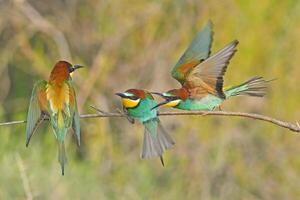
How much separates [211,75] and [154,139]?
0.20 metres

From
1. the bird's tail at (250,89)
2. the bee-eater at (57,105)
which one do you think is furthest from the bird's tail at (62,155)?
the bird's tail at (250,89)

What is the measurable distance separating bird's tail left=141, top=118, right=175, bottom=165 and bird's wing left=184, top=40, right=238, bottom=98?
0.12 m

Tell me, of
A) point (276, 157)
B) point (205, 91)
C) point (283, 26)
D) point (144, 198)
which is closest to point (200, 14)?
point (283, 26)

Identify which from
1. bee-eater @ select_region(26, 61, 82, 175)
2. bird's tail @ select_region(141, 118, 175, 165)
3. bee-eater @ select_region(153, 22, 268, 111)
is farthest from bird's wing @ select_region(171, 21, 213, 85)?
bee-eater @ select_region(26, 61, 82, 175)

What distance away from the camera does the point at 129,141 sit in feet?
19.9

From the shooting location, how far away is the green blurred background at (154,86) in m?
5.39

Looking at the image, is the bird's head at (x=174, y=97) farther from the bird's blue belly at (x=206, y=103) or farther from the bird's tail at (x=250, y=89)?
the bird's tail at (x=250, y=89)

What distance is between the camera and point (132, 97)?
A: 6.73 feet

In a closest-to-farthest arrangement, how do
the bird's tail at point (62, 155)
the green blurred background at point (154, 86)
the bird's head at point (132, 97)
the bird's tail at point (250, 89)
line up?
the bird's tail at point (62, 155)
the bird's head at point (132, 97)
the bird's tail at point (250, 89)
the green blurred background at point (154, 86)

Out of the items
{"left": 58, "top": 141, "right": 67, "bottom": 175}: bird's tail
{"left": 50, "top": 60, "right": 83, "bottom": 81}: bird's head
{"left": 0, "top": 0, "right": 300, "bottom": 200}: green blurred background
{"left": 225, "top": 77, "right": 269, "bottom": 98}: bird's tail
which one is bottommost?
{"left": 58, "top": 141, "right": 67, "bottom": 175}: bird's tail

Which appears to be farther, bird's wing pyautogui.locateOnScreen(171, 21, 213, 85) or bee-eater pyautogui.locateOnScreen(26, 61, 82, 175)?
bird's wing pyautogui.locateOnScreen(171, 21, 213, 85)

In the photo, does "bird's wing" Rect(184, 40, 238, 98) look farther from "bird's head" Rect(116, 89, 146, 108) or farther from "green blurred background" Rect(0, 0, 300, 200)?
"green blurred background" Rect(0, 0, 300, 200)

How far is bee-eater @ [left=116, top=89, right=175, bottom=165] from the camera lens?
2040 millimetres

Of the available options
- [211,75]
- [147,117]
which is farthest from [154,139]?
[211,75]
